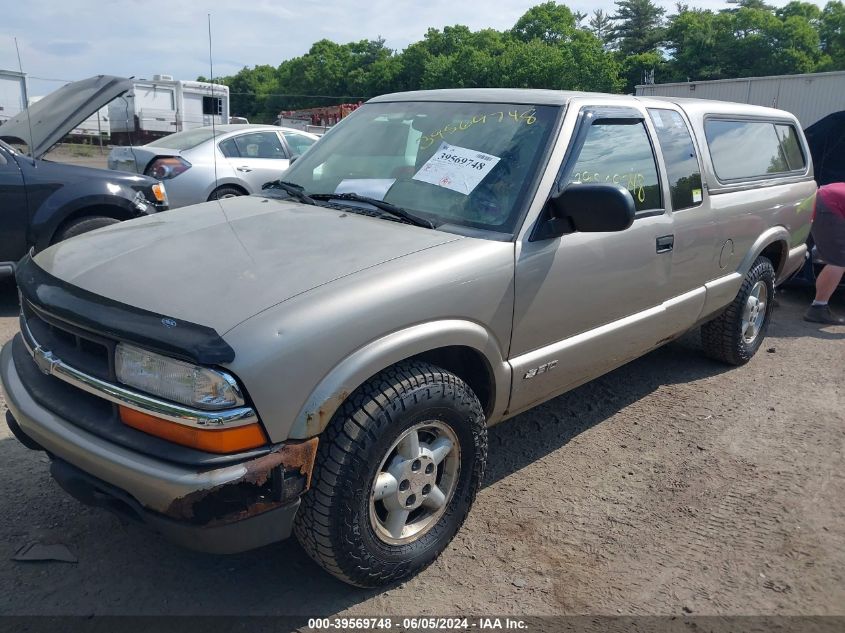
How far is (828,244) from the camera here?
21.1 ft

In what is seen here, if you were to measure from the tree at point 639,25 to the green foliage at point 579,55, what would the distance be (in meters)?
0.10

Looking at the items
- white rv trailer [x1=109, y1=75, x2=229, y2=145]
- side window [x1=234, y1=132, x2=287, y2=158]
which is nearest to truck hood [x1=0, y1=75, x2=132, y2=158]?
side window [x1=234, y1=132, x2=287, y2=158]

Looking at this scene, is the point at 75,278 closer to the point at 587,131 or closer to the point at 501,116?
the point at 501,116

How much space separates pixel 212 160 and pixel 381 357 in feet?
25.3

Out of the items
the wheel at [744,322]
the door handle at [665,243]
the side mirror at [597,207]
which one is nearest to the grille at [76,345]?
the side mirror at [597,207]

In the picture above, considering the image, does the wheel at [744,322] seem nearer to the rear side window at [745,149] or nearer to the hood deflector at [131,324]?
the rear side window at [745,149]

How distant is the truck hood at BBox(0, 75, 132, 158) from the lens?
6.82m

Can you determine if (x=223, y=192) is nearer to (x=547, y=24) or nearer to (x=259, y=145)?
(x=259, y=145)

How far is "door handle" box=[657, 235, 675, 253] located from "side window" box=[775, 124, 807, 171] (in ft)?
7.52

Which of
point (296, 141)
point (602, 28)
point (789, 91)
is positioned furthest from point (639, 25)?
point (296, 141)

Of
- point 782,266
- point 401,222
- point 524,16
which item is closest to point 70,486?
point 401,222

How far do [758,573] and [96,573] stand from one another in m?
2.62

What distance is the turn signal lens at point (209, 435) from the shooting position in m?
2.12

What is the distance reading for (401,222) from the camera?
10.1ft
